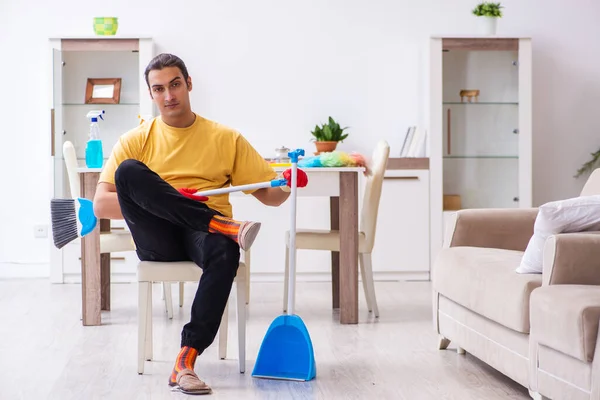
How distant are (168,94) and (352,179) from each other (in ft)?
3.68

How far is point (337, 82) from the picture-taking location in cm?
548

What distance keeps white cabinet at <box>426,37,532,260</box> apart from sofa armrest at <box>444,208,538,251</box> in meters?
2.07

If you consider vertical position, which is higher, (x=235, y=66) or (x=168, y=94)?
(x=235, y=66)

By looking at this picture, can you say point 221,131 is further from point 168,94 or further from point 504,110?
point 504,110

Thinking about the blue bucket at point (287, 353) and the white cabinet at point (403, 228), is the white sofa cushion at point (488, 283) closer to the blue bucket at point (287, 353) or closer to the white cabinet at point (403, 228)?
the blue bucket at point (287, 353)

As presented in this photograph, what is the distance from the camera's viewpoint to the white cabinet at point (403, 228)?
5.22 m

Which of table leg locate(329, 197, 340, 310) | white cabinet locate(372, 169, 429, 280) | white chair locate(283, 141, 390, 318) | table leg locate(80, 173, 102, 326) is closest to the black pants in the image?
table leg locate(80, 173, 102, 326)

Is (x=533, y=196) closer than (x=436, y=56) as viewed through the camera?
No

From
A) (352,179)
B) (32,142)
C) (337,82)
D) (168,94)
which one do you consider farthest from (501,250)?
(32,142)

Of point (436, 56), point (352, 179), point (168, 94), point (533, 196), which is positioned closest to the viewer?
point (168, 94)

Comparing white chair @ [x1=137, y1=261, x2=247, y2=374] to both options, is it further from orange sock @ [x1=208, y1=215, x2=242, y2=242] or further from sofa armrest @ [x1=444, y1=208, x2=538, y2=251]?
sofa armrest @ [x1=444, y1=208, x2=538, y2=251]

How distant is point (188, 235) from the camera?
2.79 meters

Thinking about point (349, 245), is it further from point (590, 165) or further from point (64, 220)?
point (590, 165)

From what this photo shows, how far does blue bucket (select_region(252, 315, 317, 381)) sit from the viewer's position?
106 inches
